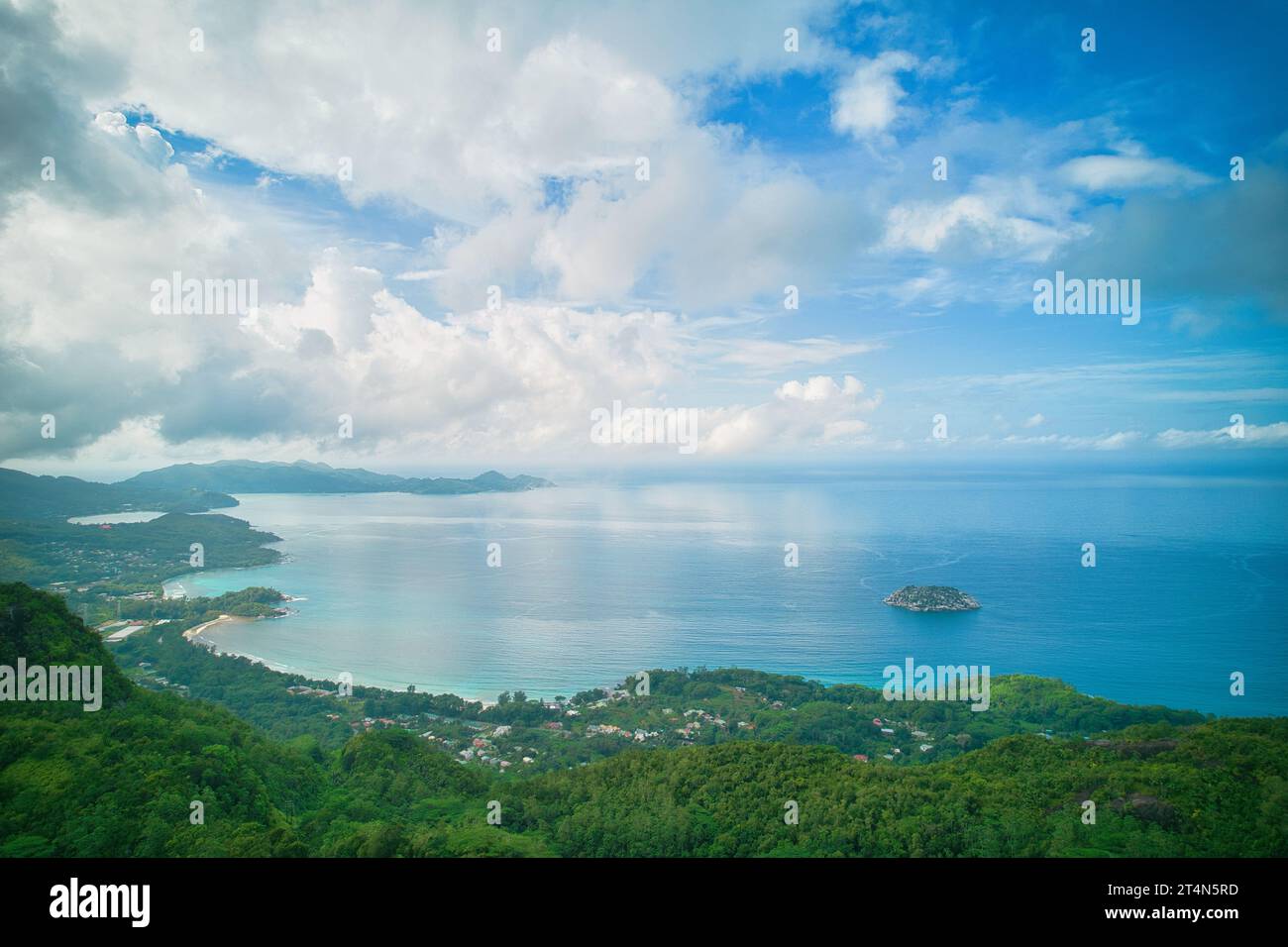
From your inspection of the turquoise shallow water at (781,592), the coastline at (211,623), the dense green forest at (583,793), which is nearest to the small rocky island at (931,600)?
the turquoise shallow water at (781,592)

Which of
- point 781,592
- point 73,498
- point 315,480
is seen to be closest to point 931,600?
point 781,592

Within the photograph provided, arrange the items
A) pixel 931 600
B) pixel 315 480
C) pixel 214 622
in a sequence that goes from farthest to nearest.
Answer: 1. pixel 315 480
2. pixel 931 600
3. pixel 214 622

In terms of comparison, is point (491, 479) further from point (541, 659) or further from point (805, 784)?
point (805, 784)

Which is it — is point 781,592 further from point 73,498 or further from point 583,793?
point 73,498

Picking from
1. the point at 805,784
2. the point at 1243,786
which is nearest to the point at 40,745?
the point at 805,784

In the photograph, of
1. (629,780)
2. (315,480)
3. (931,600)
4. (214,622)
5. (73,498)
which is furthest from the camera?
(315,480)

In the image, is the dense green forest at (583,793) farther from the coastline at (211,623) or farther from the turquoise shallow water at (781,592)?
the coastline at (211,623)
